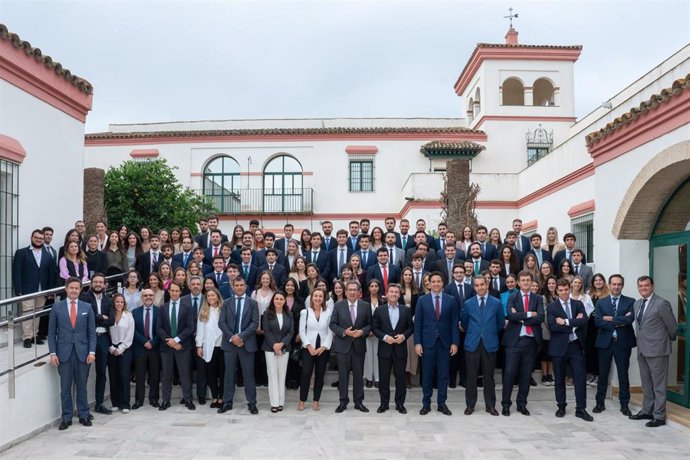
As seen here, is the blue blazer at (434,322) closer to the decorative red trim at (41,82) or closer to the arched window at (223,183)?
the decorative red trim at (41,82)

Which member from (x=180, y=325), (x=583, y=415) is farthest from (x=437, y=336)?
(x=180, y=325)

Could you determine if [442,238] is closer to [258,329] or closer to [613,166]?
[613,166]

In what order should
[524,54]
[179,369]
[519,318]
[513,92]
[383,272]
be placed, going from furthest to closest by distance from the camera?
[513,92]
[524,54]
[383,272]
[179,369]
[519,318]

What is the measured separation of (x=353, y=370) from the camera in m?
8.30

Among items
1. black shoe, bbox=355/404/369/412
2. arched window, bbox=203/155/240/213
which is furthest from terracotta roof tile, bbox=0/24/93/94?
arched window, bbox=203/155/240/213

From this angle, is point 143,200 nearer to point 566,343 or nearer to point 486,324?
point 486,324

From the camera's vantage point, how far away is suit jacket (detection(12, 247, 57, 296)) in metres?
8.57

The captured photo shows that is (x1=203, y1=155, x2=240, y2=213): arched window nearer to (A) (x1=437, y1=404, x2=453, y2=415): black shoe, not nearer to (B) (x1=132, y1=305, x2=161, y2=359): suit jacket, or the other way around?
(B) (x1=132, y1=305, x2=161, y2=359): suit jacket

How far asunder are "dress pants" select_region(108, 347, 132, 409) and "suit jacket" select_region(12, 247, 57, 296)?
1496 mm

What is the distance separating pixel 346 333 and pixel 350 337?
114 mm

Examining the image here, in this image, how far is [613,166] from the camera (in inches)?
361

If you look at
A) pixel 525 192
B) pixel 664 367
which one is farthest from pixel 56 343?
pixel 525 192

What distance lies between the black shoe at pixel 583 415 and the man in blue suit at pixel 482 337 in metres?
1.01

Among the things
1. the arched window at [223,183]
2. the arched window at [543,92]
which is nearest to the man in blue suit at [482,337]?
the arched window at [223,183]
